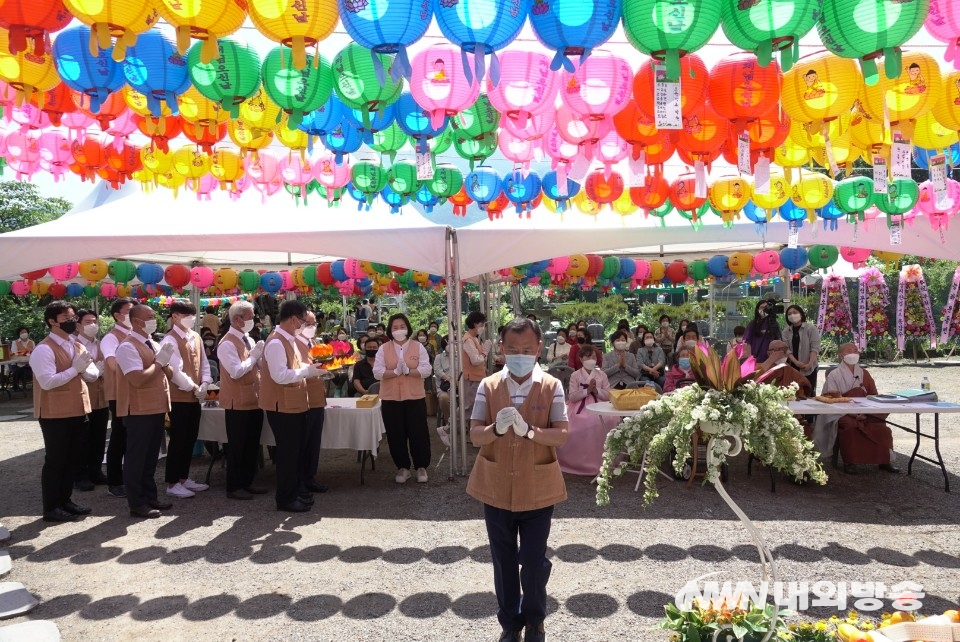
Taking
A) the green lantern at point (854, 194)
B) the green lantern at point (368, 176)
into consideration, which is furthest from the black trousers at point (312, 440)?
the green lantern at point (854, 194)

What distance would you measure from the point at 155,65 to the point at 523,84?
196cm

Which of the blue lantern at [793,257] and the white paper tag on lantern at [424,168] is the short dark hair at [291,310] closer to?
the white paper tag on lantern at [424,168]

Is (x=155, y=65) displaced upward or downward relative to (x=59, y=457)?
upward

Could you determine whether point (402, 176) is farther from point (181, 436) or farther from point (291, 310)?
point (181, 436)

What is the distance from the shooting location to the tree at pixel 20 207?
2398 cm

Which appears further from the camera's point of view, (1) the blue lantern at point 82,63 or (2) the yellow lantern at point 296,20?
(1) the blue lantern at point 82,63

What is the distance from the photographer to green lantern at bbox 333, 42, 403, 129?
3629mm

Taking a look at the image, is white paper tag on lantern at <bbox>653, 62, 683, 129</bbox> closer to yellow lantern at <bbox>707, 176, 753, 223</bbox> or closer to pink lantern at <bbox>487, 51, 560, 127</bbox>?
Result: pink lantern at <bbox>487, 51, 560, 127</bbox>

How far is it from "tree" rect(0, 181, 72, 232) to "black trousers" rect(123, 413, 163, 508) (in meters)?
22.7

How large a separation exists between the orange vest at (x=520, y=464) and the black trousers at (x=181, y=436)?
3.92m

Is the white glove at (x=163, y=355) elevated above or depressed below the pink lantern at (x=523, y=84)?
below

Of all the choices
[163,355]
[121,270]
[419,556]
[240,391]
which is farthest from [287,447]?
[121,270]

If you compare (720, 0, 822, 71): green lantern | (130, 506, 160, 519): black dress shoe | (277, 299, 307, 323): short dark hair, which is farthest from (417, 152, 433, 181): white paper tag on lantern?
(130, 506, 160, 519): black dress shoe

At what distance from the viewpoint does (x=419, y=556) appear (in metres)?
4.47
